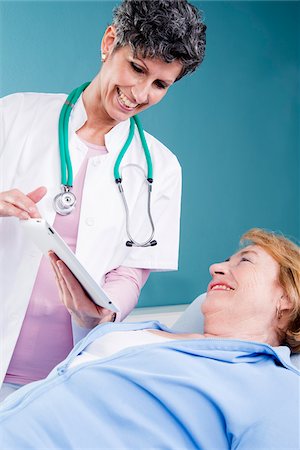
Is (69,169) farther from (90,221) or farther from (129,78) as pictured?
(129,78)

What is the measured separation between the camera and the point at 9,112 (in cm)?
148

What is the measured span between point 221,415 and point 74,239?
52 cm

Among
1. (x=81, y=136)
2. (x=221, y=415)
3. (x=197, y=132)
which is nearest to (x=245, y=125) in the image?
(x=197, y=132)

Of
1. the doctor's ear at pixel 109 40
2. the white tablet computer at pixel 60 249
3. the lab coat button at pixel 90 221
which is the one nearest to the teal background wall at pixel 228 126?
the doctor's ear at pixel 109 40

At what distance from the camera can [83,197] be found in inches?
58.1

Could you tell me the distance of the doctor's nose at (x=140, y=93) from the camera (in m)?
1.35

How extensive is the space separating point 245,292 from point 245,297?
0.5 inches

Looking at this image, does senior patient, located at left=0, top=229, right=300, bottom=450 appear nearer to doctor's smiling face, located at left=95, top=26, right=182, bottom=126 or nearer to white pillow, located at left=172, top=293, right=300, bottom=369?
white pillow, located at left=172, top=293, right=300, bottom=369

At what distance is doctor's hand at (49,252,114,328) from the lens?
1266 millimetres

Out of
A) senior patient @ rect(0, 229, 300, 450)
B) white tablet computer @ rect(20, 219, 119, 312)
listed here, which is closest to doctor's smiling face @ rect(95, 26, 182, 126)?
white tablet computer @ rect(20, 219, 119, 312)

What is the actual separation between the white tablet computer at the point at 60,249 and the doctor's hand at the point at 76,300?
0.08 ft

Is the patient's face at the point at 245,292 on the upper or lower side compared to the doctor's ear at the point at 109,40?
lower

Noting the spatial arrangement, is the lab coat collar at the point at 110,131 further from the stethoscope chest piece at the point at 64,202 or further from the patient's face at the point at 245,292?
the patient's face at the point at 245,292

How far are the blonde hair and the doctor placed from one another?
0.75ft
